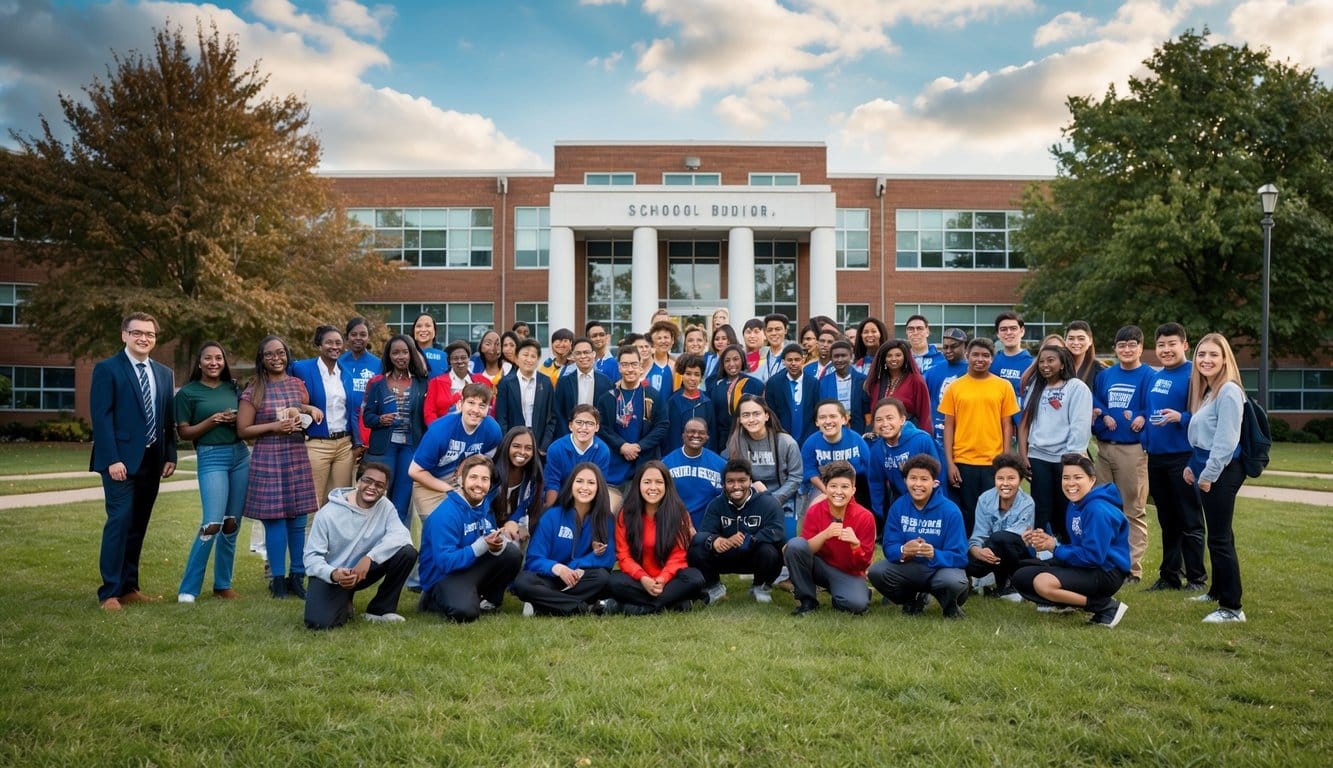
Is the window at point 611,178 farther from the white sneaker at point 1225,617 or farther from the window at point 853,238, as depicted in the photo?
the white sneaker at point 1225,617

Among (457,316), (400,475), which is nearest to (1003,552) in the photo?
(400,475)

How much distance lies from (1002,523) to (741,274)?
21556 millimetres

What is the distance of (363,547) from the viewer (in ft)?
19.4

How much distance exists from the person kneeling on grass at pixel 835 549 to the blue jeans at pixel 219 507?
411cm

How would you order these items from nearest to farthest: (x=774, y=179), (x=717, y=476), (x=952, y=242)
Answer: (x=717, y=476) < (x=774, y=179) < (x=952, y=242)

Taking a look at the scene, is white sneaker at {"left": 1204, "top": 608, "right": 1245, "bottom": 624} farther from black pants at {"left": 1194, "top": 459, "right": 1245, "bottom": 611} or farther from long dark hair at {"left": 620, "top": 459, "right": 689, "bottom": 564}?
long dark hair at {"left": 620, "top": 459, "right": 689, "bottom": 564}

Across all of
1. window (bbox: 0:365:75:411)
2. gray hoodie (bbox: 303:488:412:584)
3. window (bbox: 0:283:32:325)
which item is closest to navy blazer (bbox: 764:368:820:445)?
gray hoodie (bbox: 303:488:412:584)

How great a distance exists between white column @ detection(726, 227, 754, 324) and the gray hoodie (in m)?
21.7

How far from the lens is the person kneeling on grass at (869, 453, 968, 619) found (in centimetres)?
595

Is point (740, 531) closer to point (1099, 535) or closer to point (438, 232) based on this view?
point (1099, 535)

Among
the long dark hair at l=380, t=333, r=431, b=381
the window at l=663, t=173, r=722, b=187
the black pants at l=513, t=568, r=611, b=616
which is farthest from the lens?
the window at l=663, t=173, r=722, b=187

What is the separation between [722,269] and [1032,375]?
23.9 metres

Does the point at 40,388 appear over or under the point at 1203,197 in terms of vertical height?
under

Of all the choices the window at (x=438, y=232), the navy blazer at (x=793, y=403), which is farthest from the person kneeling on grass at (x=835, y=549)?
the window at (x=438, y=232)
